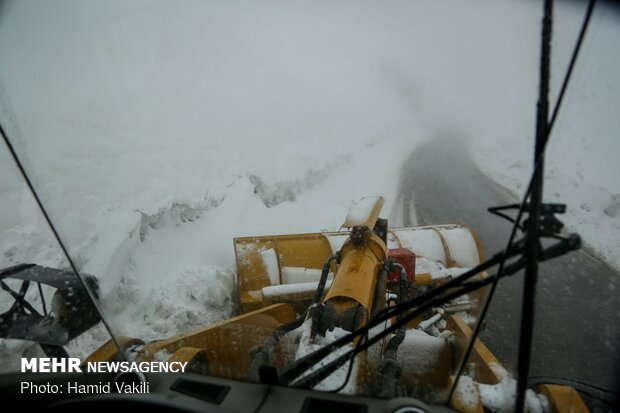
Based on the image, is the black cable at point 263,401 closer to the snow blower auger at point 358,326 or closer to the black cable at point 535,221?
the snow blower auger at point 358,326

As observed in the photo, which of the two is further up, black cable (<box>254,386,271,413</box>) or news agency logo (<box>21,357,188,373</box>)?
black cable (<box>254,386,271,413</box>)

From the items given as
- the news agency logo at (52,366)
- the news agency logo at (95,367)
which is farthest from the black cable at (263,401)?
the news agency logo at (52,366)

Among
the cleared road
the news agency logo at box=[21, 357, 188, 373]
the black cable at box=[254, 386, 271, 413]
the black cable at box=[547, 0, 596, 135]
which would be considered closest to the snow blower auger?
the black cable at box=[254, 386, 271, 413]

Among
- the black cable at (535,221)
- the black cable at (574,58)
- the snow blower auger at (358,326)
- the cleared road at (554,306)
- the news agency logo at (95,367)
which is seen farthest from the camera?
the cleared road at (554,306)

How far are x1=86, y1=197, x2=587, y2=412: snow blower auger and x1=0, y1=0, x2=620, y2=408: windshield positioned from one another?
3.8 inches

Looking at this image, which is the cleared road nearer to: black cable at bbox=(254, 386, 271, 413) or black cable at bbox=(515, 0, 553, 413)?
black cable at bbox=(515, 0, 553, 413)

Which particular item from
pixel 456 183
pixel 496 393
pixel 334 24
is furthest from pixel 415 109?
pixel 496 393

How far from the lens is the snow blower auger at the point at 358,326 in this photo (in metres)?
1.87

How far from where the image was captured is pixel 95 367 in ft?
6.96

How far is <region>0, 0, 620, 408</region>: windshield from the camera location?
3.42 m

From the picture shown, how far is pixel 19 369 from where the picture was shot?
80.8 inches

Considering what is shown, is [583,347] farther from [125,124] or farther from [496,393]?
[125,124]

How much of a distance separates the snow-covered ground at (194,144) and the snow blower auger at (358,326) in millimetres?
614

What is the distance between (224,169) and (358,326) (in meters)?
8.71
